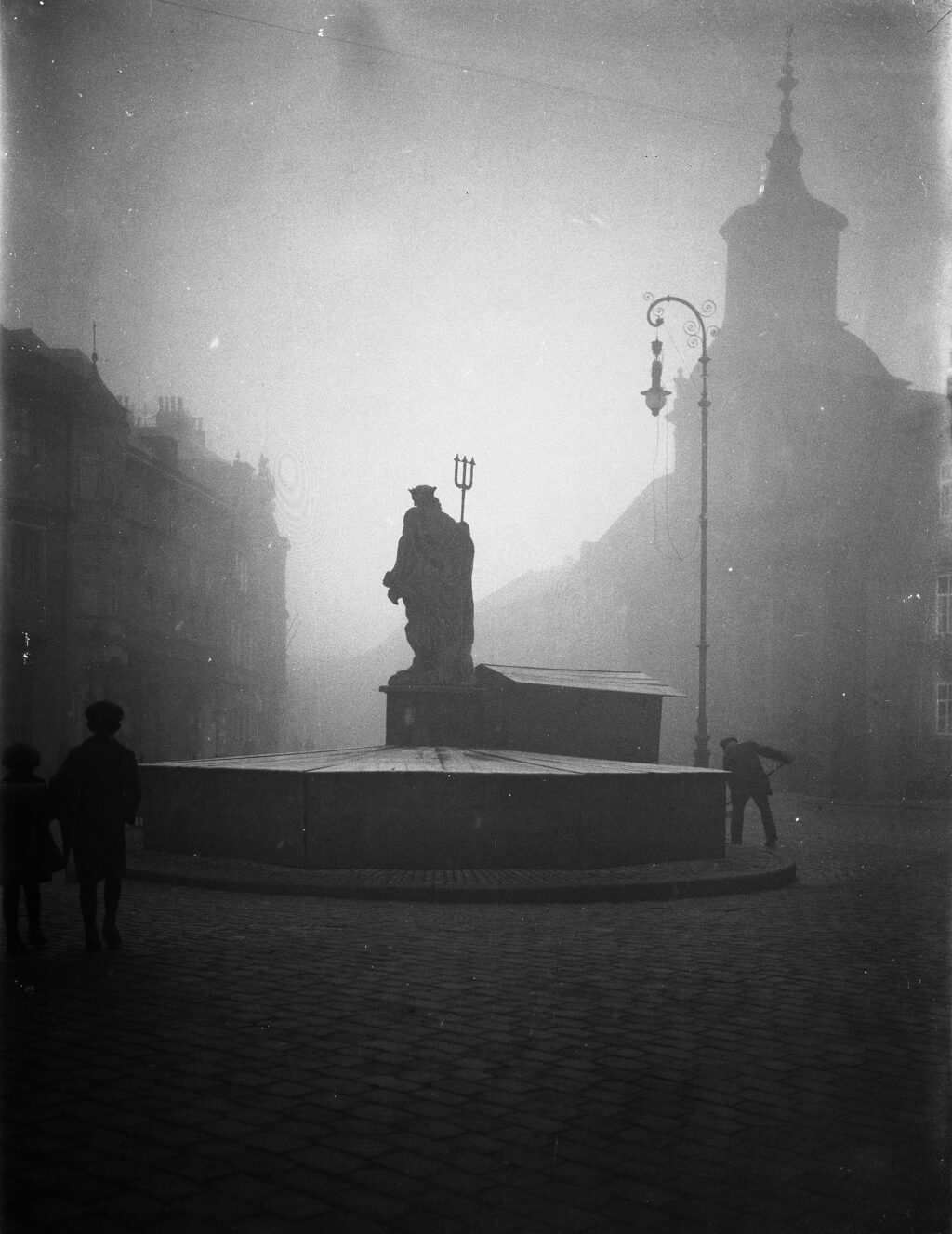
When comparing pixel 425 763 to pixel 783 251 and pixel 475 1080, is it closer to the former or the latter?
pixel 475 1080

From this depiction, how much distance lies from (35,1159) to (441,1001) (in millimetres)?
2843

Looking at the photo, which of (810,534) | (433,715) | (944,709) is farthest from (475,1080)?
(810,534)

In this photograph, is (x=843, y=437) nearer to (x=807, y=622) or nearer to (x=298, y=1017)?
(x=807, y=622)

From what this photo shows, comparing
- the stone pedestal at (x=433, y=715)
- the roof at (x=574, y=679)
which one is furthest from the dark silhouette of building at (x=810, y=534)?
the stone pedestal at (x=433, y=715)

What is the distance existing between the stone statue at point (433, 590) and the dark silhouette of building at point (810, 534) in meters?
18.6

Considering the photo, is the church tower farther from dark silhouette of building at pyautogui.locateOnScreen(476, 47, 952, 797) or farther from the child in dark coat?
the child in dark coat

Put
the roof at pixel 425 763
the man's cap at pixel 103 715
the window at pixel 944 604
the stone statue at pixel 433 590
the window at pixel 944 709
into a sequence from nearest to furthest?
the man's cap at pixel 103 715 < the roof at pixel 425 763 < the stone statue at pixel 433 590 < the window at pixel 944 709 < the window at pixel 944 604

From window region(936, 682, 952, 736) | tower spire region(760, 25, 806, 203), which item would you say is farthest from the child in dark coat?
tower spire region(760, 25, 806, 203)

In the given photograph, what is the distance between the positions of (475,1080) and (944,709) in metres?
31.6

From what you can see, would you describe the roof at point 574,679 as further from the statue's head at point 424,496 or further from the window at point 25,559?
the window at point 25,559

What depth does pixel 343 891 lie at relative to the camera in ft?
36.4

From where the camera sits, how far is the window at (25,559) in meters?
34.2

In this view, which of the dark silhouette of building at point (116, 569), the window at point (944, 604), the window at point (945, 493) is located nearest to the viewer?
the dark silhouette of building at point (116, 569)

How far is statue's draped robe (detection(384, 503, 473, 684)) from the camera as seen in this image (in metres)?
18.6
